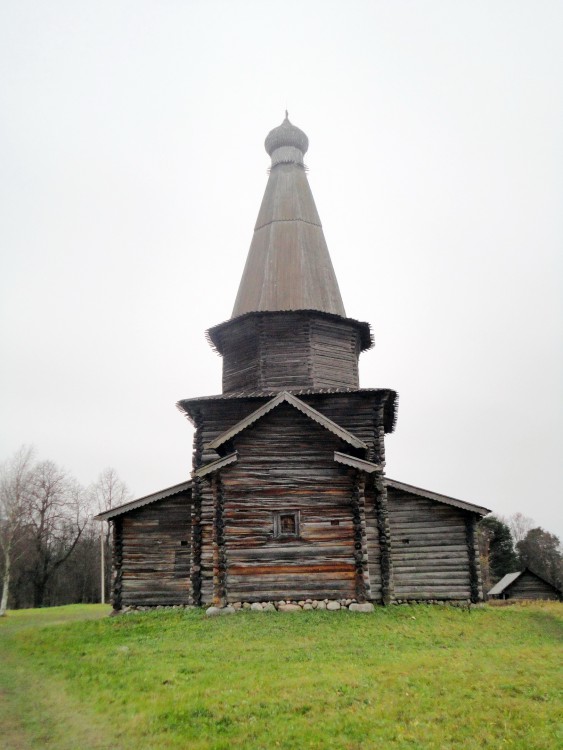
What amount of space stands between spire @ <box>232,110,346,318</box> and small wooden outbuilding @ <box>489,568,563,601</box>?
98.3 ft

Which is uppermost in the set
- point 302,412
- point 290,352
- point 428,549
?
point 290,352

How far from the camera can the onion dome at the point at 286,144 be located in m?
26.7

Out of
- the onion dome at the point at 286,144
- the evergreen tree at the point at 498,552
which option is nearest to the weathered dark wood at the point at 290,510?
the onion dome at the point at 286,144

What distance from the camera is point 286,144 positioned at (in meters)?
26.9

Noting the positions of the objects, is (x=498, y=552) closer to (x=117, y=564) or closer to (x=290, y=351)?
(x=290, y=351)

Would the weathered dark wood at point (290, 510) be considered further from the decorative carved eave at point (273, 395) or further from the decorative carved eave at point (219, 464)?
the decorative carved eave at point (273, 395)

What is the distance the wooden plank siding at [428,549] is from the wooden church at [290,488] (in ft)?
0.11

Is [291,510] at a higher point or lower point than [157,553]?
higher

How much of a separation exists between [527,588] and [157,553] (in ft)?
108

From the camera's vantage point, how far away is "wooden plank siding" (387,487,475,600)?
1962cm

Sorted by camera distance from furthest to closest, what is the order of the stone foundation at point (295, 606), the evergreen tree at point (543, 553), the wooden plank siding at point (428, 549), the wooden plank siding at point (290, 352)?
the evergreen tree at point (543, 553)
the wooden plank siding at point (290, 352)
the wooden plank siding at point (428, 549)
the stone foundation at point (295, 606)

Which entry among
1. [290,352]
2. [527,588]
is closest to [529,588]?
[527,588]

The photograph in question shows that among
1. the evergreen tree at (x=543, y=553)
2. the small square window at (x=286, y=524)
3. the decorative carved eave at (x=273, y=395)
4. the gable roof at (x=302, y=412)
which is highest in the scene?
the decorative carved eave at (x=273, y=395)

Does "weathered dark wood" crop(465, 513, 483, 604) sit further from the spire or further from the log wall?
the log wall
